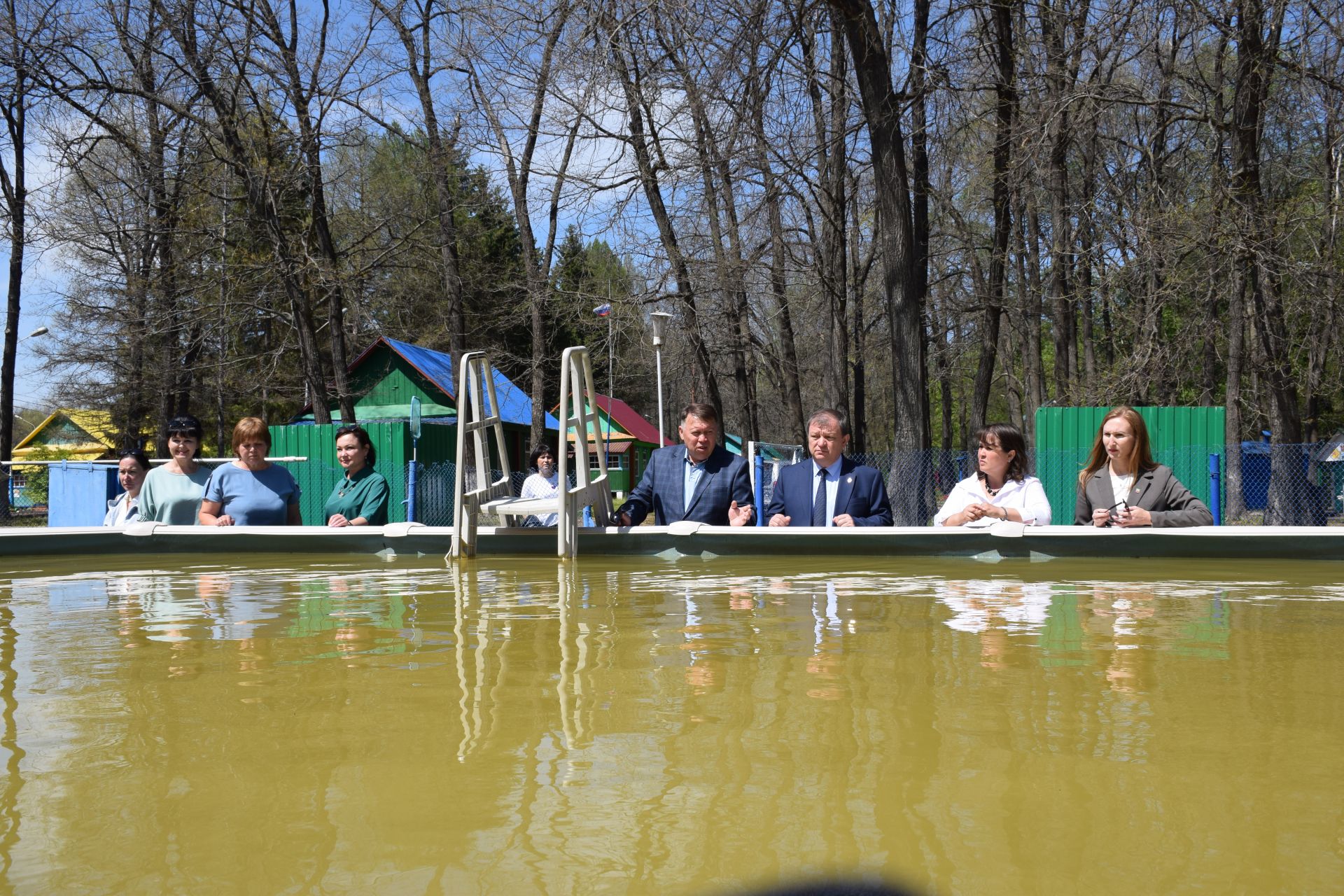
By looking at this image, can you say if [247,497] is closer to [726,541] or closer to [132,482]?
[132,482]

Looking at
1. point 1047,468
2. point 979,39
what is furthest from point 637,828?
point 979,39

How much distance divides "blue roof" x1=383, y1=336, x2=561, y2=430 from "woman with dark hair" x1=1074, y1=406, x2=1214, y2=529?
2286 centimetres

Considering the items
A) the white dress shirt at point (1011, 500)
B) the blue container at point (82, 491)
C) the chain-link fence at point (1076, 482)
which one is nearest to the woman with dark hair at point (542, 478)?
the chain-link fence at point (1076, 482)

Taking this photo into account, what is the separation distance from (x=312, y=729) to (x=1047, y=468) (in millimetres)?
12575

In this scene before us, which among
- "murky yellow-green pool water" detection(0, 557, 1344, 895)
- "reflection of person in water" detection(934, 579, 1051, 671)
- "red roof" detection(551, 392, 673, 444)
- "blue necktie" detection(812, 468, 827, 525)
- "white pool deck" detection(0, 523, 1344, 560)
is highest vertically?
"red roof" detection(551, 392, 673, 444)

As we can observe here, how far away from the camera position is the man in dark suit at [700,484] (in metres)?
7.54

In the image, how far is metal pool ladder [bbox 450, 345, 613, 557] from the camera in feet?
24.0

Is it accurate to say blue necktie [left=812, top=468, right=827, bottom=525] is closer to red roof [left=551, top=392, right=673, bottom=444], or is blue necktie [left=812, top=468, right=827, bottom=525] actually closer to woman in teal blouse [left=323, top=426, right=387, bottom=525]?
woman in teal blouse [left=323, top=426, right=387, bottom=525]

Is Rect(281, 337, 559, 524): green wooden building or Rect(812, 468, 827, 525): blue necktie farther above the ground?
Rect(281, 337, 559, 524): green wooden building

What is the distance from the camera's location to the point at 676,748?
2.53 meters

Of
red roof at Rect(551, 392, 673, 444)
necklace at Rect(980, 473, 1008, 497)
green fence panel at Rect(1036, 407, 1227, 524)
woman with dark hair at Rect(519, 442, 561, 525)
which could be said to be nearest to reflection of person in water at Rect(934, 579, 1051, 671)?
necklace at Rect(980, 473, 1008, 497)

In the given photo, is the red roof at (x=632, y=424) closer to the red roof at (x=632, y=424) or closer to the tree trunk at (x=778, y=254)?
the red roof at (x=632, y=424)

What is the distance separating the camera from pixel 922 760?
2406mm

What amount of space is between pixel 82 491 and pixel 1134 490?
15.2 metres
